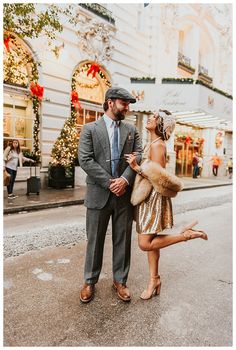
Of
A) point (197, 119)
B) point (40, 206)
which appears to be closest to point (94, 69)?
point (197, 119)

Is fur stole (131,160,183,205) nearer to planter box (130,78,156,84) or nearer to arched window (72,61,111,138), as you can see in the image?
arched window (72,61,111,138)

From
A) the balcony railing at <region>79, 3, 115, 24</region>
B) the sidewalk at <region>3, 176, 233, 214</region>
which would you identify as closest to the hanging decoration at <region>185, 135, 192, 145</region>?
the balcony railing at <region>79, 3, 115, 24</region>

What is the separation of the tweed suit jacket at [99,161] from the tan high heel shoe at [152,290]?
928 mm

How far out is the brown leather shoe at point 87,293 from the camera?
3.27 m

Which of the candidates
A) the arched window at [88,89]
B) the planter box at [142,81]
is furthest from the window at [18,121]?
the planter box at [142,81]

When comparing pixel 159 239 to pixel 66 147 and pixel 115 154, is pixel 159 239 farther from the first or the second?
pixel 66 147

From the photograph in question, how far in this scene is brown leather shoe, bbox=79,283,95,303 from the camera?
10.7 feet

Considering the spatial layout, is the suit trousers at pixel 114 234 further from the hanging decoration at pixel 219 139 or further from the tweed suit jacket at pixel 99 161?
the hanging decoration at pixel 219 139

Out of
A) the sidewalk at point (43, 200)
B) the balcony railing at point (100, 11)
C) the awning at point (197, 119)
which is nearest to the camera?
the sidewalk at point (43, 200)

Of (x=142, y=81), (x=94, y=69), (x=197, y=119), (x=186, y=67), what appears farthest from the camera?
(x=186, y=67)

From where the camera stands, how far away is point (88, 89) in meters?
15.3

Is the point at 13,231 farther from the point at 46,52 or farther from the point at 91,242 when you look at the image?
the point at 46,52

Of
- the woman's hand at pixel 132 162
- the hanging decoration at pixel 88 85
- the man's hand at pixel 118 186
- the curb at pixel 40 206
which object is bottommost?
the curb at pixel 40 206

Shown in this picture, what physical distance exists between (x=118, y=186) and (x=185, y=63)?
21.3 m
